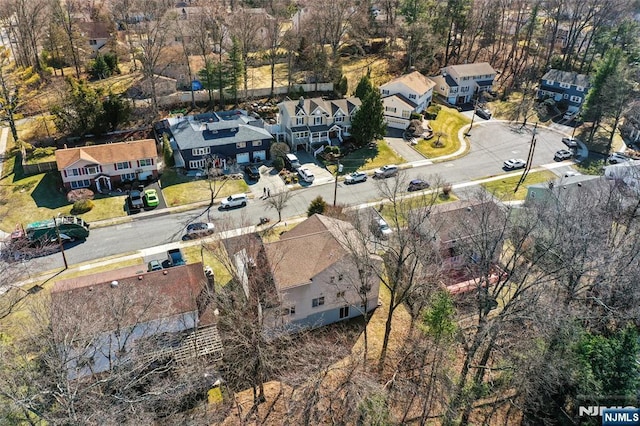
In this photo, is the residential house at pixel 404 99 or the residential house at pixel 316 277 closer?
the residential house at pixel 316 277

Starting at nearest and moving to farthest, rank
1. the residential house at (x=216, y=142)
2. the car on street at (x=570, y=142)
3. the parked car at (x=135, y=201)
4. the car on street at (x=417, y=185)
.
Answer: the parked car at (x=135, y=201)
the car on street at (x=417, y=185)
the residential house at (x=216, y=142)
the car on street at (x=570, y=142)

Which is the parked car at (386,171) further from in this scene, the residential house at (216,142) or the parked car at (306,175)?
the residential house at (216,142)

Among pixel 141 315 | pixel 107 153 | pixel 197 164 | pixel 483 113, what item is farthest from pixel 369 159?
pixel 141 315

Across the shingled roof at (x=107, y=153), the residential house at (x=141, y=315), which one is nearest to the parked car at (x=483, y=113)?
the shingled roof at (x=107, y=153)

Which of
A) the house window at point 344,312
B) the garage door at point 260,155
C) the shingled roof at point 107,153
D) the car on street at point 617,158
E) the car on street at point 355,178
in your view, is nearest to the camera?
the house window at point 344,312

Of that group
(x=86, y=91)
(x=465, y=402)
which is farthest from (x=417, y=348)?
(x=86, y=91)

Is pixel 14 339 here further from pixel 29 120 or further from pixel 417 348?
pixel 29 120

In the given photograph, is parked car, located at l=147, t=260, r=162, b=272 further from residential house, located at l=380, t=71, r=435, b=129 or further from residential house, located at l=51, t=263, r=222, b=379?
residential house, located at l=380, t=71, r=435, b=129

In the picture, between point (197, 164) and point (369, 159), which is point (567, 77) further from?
point (197, 164)
